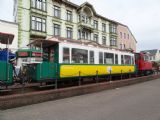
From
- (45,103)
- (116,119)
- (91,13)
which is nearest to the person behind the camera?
(116,119)

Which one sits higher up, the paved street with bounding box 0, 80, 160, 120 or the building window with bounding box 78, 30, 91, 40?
the building window with bounding box 78, 30, 91, 40

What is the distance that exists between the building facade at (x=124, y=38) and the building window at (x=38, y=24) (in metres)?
23.0

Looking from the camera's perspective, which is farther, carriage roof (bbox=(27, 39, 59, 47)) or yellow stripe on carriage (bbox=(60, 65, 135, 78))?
yellow stripe on carriage (bbox=(60, 65, 135, 78))

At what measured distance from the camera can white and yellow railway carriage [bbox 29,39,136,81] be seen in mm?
11688

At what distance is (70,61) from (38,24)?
17.0m

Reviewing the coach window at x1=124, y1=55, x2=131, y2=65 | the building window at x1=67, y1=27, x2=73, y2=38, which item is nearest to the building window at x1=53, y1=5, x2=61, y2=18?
the building window at x1=67, y1=27, x2=73, y2=38

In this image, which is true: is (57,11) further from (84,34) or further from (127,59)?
(127,59)

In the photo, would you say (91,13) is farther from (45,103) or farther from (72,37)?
(45,103)

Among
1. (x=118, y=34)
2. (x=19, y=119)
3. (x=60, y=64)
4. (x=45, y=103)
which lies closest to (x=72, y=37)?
(x=118, y=34)

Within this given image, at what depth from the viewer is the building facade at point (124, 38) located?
47694 millimetres

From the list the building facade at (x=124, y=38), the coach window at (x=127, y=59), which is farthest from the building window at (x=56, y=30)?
the building facade at (x=124, y=38)

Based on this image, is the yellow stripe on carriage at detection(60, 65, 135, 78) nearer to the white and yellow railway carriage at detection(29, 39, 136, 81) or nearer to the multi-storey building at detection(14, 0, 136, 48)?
the white and yellow railway carriage at detection(29, 39, 136, 81)

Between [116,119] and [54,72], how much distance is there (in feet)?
20.4

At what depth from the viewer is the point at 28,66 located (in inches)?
472
